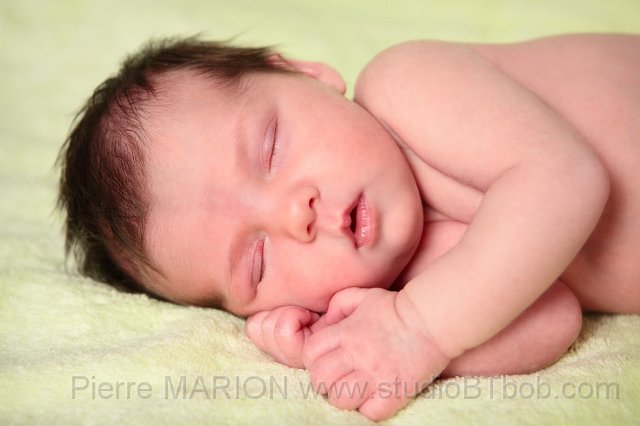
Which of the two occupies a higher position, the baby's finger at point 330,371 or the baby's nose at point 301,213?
the baby's nose at point 301,213

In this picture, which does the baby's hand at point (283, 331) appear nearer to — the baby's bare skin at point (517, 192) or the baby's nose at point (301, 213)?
the baby's bare skin at point (517, 192)

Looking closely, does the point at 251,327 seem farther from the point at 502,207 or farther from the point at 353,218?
the point at 502,207

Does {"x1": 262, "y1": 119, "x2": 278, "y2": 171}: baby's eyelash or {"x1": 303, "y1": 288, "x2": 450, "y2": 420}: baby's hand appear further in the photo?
{"x1": 262, "y1": 119, "x2": 278, "y2": 171}: baby's eyelash

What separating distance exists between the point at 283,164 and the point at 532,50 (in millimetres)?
622

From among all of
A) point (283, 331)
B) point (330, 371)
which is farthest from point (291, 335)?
point (330, 371)

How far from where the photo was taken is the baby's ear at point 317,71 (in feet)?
4.78

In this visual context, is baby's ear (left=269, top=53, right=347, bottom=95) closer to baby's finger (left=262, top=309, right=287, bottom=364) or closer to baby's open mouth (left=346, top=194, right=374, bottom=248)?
baby's open mouth (left=346, top=194, right=374, bottom=248)

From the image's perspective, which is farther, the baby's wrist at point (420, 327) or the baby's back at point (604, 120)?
the baby's back at point (604, 120)

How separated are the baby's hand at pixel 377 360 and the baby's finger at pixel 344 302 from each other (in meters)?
0.05

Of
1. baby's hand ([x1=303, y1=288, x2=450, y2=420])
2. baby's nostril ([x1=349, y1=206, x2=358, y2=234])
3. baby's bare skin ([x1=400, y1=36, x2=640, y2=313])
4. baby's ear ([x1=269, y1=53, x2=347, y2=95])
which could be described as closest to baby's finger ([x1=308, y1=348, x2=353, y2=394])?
baby's hand ([x1=303, y1=288, x2=450, y2=420])

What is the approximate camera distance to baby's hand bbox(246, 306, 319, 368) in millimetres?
1155

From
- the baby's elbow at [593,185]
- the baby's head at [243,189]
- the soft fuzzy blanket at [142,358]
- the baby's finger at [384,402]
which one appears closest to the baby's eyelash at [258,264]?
the baby's head at [243,189]

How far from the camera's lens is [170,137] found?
1.23 m

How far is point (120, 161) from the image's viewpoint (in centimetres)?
126
